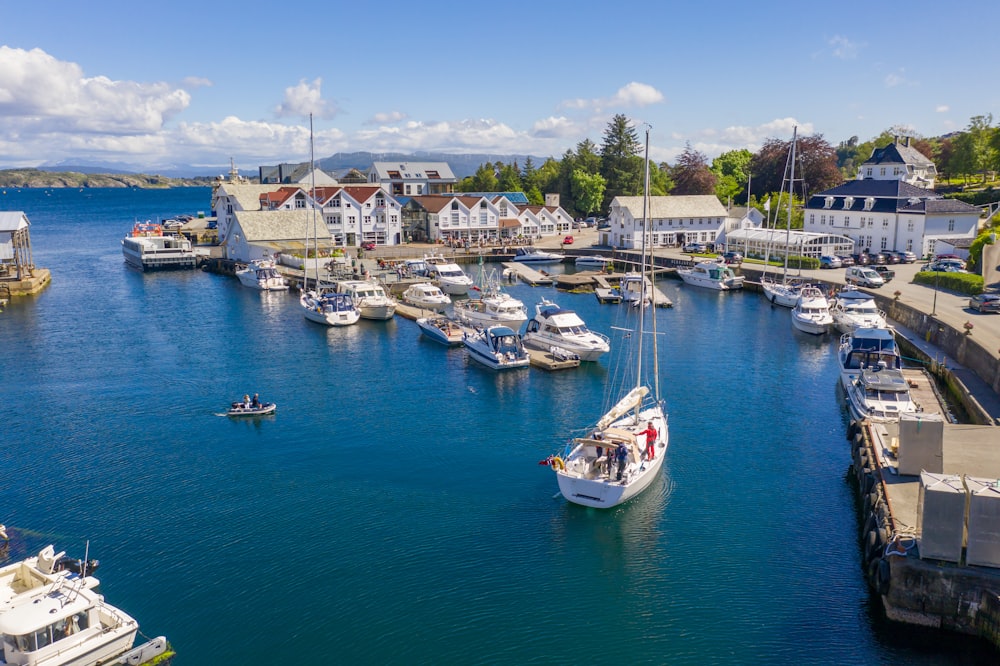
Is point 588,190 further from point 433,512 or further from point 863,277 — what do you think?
point 433,512

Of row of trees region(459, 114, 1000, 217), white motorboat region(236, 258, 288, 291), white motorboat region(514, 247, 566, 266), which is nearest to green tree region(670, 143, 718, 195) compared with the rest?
row of trees region(459, 114, 1000, 217)

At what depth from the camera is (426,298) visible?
67312 millimetres

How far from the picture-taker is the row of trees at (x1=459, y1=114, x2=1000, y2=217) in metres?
112

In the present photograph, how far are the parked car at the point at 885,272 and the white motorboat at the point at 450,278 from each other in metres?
37.4

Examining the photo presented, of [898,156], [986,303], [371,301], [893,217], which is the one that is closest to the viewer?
[986,303]

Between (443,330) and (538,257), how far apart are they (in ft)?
136

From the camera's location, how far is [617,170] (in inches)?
5089

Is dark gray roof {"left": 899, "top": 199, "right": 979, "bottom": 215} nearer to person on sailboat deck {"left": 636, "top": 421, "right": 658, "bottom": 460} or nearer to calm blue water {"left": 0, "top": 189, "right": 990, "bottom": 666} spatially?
calm blue water {"left": 0, "top": 189, "right": 990, "bottom": 666}

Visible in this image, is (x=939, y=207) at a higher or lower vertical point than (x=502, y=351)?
higher

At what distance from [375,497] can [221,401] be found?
15895 millimetres

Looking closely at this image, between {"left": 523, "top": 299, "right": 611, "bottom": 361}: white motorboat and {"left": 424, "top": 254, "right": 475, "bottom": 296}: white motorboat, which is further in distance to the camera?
{"left": 424, "top": 254, "right": 475, "bottom": 296}: white motorboat

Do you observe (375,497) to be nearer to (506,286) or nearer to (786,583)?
(786,583)

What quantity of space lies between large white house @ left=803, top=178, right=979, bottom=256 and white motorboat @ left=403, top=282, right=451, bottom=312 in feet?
155

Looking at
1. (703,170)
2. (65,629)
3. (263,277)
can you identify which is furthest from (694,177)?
(65,629)
